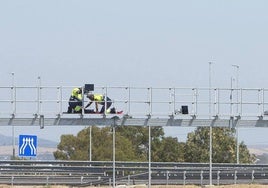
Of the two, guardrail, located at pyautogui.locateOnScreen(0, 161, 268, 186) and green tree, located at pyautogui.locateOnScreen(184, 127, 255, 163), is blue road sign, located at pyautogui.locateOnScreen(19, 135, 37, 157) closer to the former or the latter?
guardrail, located at pyautogui.locateOnScreen(0, 161, 268, 186)

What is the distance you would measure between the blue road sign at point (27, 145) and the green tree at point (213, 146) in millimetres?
43929

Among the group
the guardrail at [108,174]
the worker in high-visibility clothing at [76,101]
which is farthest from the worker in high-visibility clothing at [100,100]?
the guardrail at [108,174]

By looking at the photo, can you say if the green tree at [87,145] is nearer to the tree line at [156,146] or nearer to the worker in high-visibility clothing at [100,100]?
the tree line at [156,146]

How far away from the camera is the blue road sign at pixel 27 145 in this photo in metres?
63.6

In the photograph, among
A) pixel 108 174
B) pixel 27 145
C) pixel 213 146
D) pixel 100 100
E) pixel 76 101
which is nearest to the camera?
pixel 76 101

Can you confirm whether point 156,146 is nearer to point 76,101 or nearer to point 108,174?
point 108,174

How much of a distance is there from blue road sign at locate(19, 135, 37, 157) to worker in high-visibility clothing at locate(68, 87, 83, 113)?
778 centimetres

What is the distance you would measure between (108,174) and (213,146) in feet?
140

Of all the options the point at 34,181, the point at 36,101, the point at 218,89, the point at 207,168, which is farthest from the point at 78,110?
the point at 207,168

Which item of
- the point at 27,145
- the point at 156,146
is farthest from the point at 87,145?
the point at 27,145

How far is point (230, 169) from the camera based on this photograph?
7388cm

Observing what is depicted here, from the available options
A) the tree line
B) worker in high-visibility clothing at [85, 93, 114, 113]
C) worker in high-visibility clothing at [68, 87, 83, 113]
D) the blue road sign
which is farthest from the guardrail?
the tree line

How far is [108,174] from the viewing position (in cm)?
7075

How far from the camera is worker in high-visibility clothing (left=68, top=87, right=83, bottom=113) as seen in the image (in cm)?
5622
